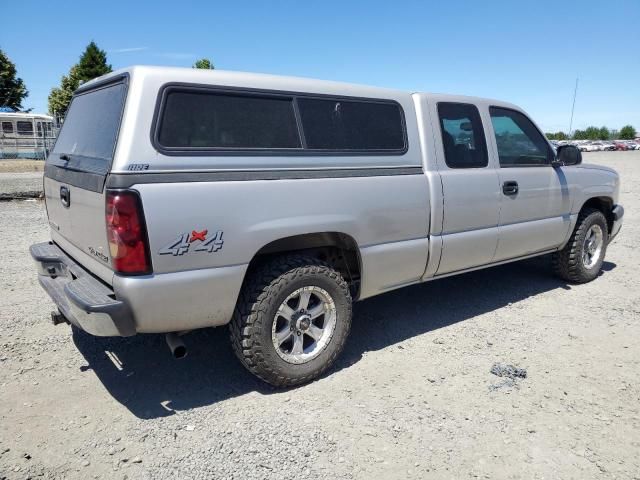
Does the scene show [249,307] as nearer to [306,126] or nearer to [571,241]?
[306,126]

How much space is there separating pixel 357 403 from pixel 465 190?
77.0 inches

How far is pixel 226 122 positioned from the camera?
2.87 meters

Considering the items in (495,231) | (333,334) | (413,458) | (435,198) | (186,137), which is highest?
(186,137)

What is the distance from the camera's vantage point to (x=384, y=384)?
331 cm

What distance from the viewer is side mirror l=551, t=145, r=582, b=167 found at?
4.81 meters

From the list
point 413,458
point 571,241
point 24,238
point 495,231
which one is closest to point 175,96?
point 413,458

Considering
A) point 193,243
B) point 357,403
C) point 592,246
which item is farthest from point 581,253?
point 193,243

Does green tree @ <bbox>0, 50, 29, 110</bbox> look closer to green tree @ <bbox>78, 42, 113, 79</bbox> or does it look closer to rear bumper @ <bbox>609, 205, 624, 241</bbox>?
green tree @ <bbox>78, 42, 113, 79</bbox>

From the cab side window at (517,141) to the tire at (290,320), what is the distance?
7.14 ft

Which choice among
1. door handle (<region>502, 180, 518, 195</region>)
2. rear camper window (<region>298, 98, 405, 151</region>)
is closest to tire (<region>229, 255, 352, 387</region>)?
rear camper window (<region>298, 98, 405, 151</region>)

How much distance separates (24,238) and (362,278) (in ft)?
19.6

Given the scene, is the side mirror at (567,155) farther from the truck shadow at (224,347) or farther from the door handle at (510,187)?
the truck shadow at (224,347)

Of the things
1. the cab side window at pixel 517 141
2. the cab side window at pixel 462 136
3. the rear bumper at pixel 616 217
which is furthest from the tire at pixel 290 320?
the rear bumper at pixel 616 217

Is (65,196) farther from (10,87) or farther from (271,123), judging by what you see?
(10,87)
